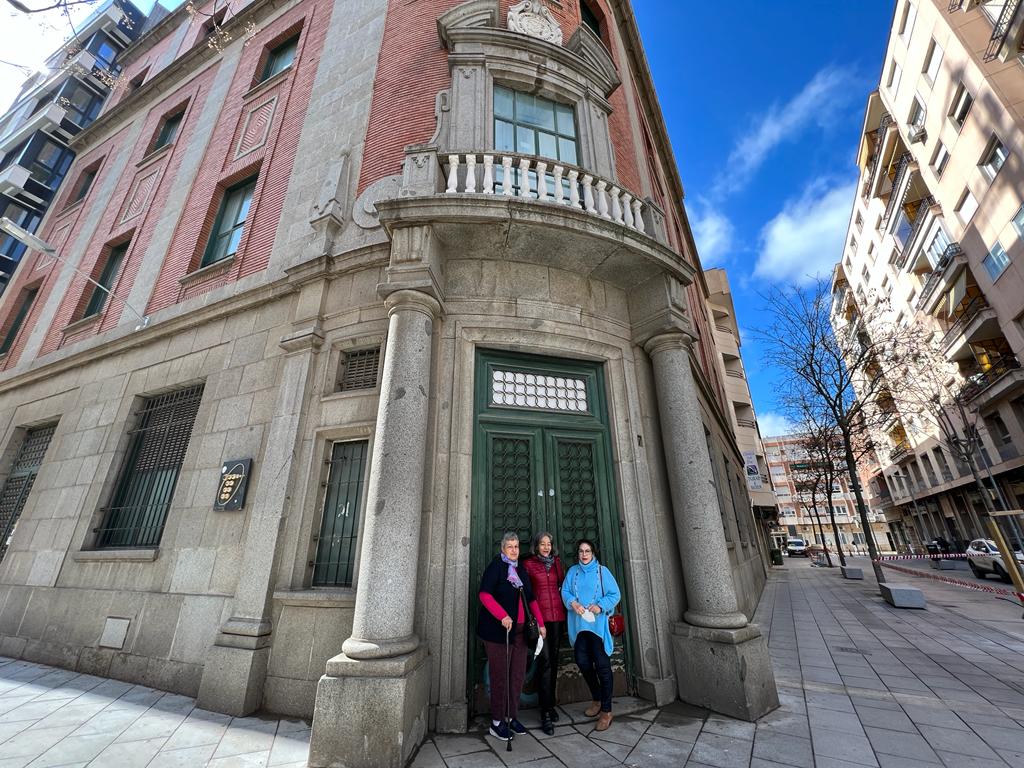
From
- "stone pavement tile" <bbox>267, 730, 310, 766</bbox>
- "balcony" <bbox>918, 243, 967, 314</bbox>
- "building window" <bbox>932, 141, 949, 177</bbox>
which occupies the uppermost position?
"building window" <bbox>932, 141, 949, 177</bbox>

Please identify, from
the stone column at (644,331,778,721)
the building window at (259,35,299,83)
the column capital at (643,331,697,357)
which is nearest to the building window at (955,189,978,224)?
the column capital at (643,331,697,357)

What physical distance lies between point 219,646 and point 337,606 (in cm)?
147

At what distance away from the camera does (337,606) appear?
4664 mm

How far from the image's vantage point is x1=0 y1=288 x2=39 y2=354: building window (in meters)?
13.1

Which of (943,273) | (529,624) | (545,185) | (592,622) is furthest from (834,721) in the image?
(943,273)

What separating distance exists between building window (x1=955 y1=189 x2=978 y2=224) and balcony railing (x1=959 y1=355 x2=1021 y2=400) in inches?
294

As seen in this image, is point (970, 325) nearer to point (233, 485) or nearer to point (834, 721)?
point (834, 721)

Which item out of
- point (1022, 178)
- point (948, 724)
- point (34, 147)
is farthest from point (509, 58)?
point (34, 147)

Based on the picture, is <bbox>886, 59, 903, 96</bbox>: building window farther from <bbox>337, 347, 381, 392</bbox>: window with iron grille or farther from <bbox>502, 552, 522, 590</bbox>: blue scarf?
<bbox>502, 552, 522, 590</bbox>: blue scarf

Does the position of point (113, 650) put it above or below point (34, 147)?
below

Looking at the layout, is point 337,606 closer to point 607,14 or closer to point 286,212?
point 286,212

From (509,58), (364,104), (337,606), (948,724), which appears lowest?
(948,724)

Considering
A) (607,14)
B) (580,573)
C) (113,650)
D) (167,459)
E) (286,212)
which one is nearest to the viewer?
(580,573)

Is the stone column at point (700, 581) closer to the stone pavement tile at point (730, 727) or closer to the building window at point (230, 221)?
the stone pavement tile at point (730, 727)
